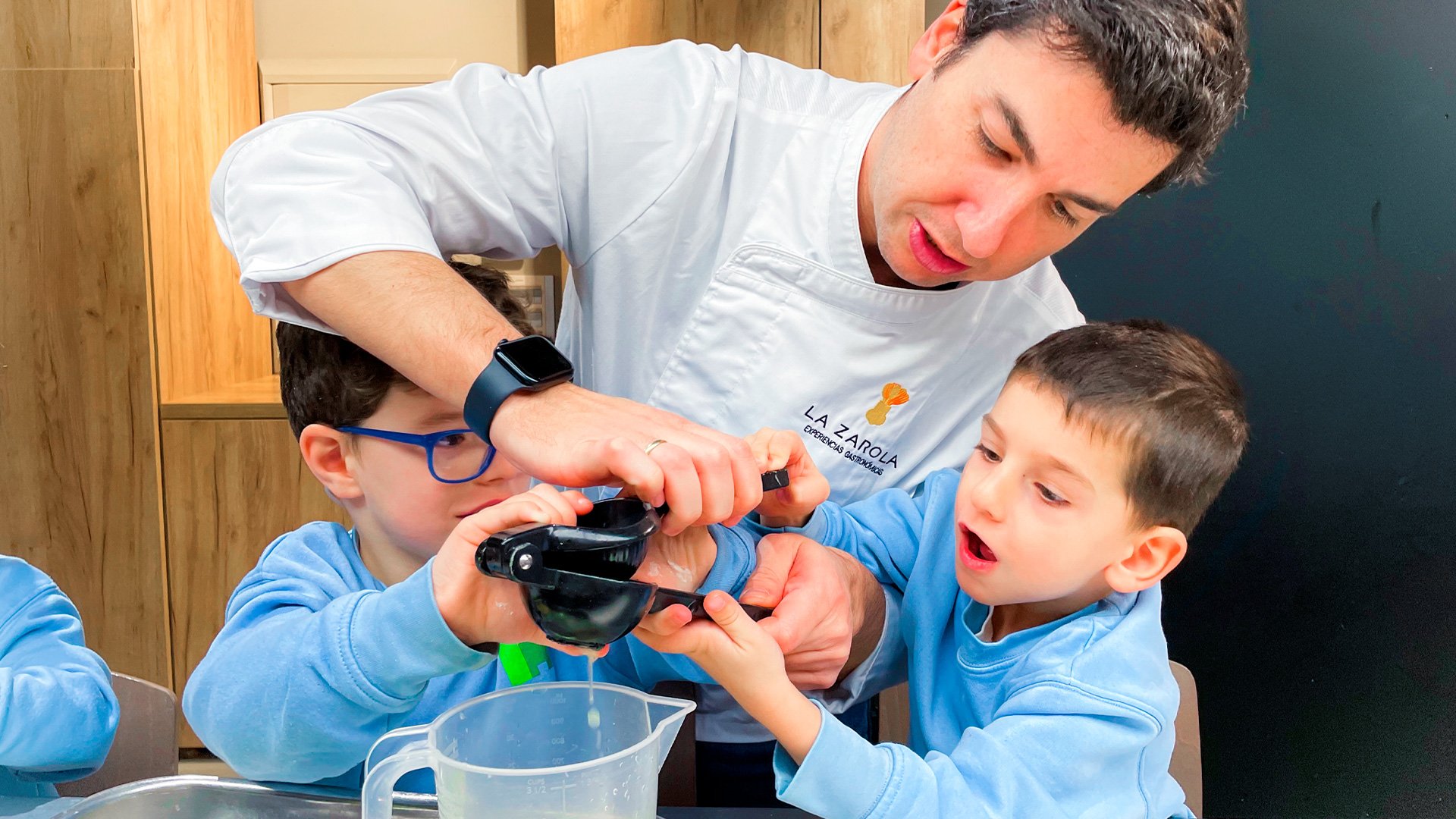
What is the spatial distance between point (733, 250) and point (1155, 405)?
0.48 meters

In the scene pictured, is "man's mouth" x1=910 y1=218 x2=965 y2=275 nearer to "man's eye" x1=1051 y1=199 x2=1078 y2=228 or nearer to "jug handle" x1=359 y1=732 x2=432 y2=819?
"man's eye" x1=1051 y1=199 x2=1078 y2=228

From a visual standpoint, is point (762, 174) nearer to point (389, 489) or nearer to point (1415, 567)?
point (389, 489)

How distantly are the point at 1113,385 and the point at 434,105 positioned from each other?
70 cm

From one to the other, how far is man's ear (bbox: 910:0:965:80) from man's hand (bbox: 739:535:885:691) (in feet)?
1.61

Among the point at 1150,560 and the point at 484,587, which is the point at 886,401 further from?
the point at 484,587

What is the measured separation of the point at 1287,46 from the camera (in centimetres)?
196

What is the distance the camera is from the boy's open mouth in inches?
38.3

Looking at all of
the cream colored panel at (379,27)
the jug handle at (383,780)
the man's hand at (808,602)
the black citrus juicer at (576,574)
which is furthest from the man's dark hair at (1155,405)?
the cream colored panel at (379,27)

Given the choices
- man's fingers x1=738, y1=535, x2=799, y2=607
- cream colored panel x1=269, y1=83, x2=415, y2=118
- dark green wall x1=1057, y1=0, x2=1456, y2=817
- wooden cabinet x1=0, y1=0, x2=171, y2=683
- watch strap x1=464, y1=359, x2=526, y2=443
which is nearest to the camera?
watch strap x1=464, y1=359, x2=526, y2=443

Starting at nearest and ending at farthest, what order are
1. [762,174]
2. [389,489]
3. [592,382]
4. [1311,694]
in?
[389,489] → [762,174] → [592,382] → [1311,694]

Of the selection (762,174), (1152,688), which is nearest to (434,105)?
(762,174)

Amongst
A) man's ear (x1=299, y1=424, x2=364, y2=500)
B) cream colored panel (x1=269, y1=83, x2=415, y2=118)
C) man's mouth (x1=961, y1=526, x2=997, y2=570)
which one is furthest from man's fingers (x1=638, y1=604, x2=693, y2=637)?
cream colored panel (x1=269, y1=83, x2=415, y2=118)

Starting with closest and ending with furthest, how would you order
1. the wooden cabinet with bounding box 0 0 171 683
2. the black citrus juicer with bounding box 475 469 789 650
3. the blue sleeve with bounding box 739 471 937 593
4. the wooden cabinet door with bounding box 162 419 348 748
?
the black citrus juicer with bounding box 475 469 789 650, the blue sleeve with bounding box 739 471 937 593, the wooden cabinet with bounding box 0 0 171 683, the wooden cabinet door with bounding box 162 419 348 748

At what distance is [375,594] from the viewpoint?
80 centimetres
